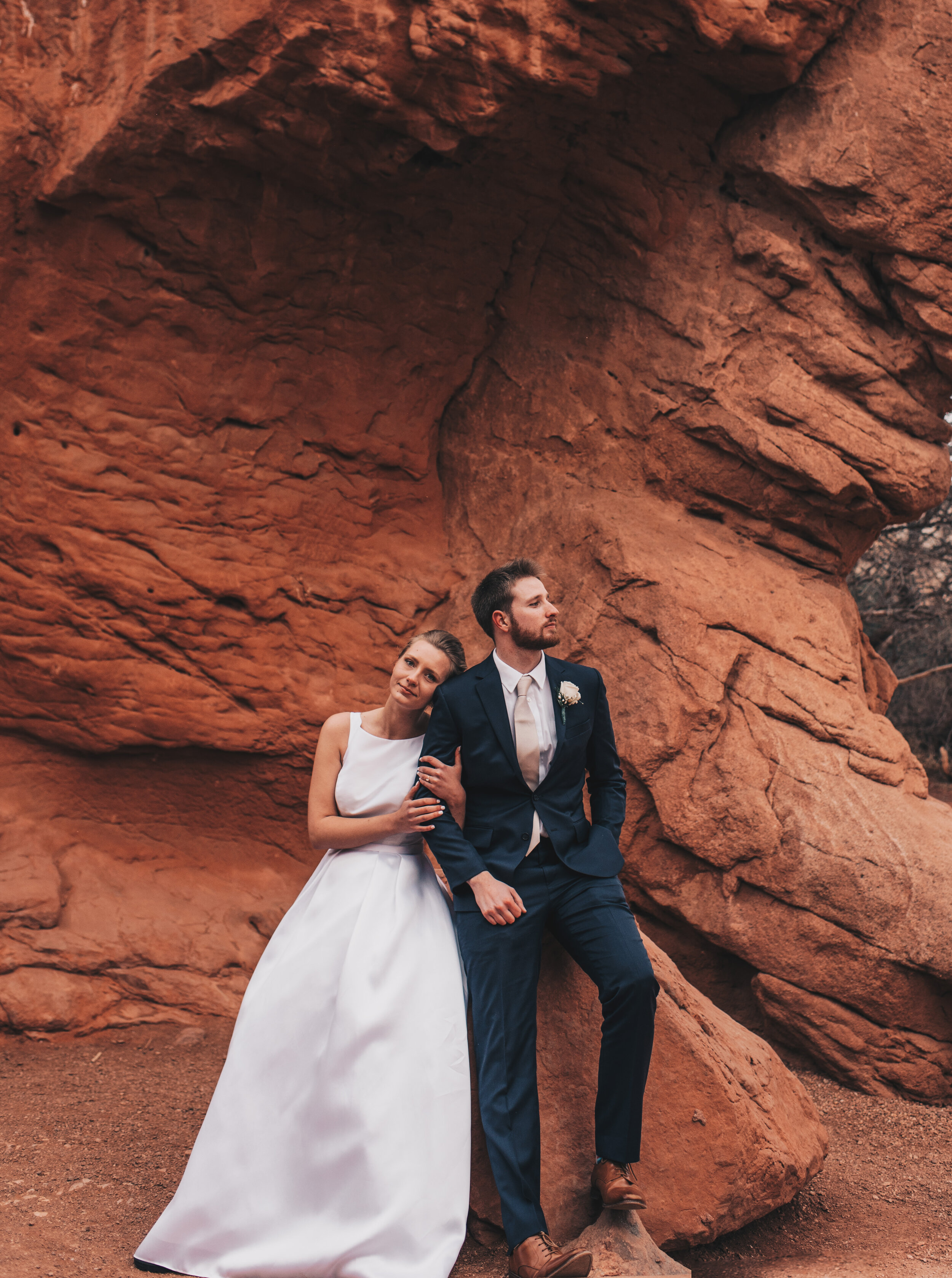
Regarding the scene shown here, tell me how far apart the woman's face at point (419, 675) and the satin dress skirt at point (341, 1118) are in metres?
0.70

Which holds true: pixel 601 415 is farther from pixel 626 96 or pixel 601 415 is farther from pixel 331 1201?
pixel 331 1201

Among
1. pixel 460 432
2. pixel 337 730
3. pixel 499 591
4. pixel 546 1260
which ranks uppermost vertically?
pixel 460 432

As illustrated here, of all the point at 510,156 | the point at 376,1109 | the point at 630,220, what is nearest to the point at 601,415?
the point at 630,220

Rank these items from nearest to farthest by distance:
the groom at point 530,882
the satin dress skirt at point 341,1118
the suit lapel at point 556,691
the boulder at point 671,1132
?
1. the satin dress skirt at point 341,1118
2. the groom at point 530,882
3. the boulder at point 671,1132
4. the suit lapel at point 556,691

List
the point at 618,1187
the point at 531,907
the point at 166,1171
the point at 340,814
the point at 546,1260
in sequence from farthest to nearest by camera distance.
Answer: the point at 166,1171 < the point at 340,814 < the point at 531,907 < the point at 618,1187 < the point at 546,1260

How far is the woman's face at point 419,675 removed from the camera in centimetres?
380

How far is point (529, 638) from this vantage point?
12.2 ft

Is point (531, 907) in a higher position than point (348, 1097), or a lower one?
higher

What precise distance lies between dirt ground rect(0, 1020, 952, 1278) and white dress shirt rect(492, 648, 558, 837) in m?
1.70

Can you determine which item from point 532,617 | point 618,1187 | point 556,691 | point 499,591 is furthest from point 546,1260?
point 499,591

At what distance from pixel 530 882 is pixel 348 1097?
3.00 ft

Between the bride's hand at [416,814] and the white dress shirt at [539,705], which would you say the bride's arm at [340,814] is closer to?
the bride's hand at [416,814]

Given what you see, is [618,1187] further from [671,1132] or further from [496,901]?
[496,901]

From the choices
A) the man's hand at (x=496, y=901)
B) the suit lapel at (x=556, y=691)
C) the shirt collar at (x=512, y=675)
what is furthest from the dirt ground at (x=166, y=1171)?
the shirt collar at (x=512, y=675)
